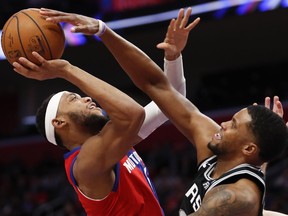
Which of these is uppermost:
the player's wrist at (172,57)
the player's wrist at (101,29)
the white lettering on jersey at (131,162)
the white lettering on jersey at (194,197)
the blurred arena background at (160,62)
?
the player's wrist at (101,29)

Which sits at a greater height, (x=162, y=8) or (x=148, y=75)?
(x=148, y=75)

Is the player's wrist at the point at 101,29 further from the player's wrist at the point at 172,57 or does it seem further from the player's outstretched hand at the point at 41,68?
the player's wrist at the point at 172,57

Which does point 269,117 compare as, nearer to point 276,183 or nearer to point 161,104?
point 161,104

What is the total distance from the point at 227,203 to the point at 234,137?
496 mm

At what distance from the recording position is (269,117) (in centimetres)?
343

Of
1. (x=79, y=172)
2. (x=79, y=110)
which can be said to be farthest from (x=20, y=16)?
(x=79, y=172)

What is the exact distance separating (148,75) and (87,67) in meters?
10.8

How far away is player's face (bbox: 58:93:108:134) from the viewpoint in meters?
3.73

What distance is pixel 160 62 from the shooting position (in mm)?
13984

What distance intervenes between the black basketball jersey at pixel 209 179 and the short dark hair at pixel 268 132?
0.38 feet

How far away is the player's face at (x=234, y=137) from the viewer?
344cm

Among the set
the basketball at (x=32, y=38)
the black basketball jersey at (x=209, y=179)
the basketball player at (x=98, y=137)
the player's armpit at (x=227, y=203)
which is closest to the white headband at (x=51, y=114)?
the basketball player at (x=98, y=137)

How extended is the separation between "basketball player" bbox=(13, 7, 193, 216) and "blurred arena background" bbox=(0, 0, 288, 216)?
4.63 meters

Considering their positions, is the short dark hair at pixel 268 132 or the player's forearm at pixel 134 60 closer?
the short dark hair at pixel 268 132
